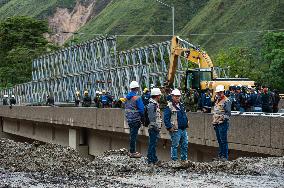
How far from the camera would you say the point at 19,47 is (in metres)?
91.1

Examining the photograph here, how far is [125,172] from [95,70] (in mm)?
40923

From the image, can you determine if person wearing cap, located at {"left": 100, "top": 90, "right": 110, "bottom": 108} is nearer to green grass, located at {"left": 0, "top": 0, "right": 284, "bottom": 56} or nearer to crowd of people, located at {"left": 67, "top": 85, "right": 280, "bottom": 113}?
crowd of people, located at {"left": 67, "top": 85, "right": 280, "bottom": 113}

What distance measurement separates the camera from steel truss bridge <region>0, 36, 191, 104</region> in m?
47.5

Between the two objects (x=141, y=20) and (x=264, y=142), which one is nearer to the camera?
(x=264, y=142)

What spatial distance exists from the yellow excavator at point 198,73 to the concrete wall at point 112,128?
605cm

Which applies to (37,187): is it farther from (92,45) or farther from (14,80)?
(14,80)

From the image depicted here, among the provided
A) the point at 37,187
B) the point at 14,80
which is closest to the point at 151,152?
the point at 37,187

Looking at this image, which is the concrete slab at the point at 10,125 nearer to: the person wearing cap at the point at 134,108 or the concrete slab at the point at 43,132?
the concrete slab at the point at 43,132

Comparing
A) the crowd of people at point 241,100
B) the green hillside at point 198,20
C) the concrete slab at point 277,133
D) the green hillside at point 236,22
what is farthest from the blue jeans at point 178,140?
the green hillside at point 198,20

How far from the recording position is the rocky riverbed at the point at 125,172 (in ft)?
38.5

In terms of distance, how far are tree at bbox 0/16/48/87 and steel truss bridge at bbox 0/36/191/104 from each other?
32.3 ft

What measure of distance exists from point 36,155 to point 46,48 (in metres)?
77.8

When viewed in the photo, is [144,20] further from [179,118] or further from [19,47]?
[179,118]

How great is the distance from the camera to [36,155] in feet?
55.7
